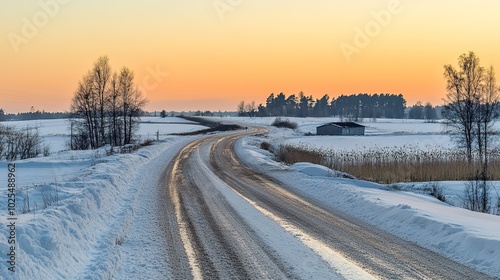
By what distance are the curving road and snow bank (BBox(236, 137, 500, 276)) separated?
374 mm

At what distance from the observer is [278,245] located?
7422 mm

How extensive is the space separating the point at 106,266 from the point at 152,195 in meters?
6.89

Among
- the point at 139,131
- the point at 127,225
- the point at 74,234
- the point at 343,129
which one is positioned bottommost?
the point at 127,225

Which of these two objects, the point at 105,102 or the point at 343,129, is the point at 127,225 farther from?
the point at 343,129

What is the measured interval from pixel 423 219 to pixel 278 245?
3601 millimetres

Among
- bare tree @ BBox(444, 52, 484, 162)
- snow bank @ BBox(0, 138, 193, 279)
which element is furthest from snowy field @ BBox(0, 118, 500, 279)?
bare tree @ BBox(444, 52, 484, 162)

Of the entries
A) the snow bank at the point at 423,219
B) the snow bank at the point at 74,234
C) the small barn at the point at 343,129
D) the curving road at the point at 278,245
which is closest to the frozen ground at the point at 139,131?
the small barn at the point at 343,129

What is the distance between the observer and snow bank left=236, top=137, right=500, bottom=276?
677cm

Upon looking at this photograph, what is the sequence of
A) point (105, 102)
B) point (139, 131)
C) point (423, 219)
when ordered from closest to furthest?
point (423, 219) → point (105, 102) → point (139, 131)

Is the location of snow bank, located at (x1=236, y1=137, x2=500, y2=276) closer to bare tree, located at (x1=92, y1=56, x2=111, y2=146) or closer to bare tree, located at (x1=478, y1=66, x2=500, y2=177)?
bare tree, located at (x1=478, y1=66, x2=500, y2=177)

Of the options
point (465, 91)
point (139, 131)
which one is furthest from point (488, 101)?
point (139, 131)

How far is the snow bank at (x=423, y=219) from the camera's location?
6766mm

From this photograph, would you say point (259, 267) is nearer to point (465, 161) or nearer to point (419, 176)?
point (419, 176)

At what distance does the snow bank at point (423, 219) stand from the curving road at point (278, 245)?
37 centimetres
